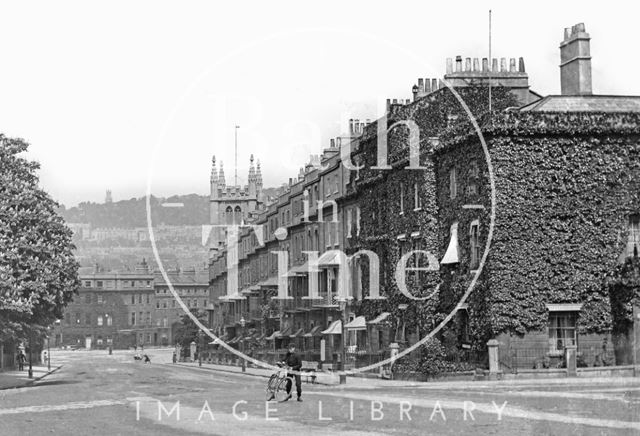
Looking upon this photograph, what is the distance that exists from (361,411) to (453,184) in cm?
2282

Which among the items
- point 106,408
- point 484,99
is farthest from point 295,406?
point 484,99

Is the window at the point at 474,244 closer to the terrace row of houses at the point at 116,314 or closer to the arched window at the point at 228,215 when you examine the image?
the arched window at the point at 228,215

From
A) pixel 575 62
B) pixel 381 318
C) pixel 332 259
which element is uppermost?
pixel 575 62

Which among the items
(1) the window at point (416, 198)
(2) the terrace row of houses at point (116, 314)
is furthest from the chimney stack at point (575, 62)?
(2) the terrace row of houses at point (116, 314)

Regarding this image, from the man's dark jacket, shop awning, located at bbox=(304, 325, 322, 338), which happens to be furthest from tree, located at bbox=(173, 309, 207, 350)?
the man's dark jacket

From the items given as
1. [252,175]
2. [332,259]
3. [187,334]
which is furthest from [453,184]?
[252,175]

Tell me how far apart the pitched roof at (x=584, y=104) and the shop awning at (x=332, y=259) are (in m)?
20.2

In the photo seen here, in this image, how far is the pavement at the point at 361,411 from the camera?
20.3m

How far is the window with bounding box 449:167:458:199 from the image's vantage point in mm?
46344

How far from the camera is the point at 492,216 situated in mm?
41750

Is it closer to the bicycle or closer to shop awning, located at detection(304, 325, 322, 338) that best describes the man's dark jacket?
the bicycle

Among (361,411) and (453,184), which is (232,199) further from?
(361,411)

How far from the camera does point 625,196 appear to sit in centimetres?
4203

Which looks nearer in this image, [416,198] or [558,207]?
[558,207]
